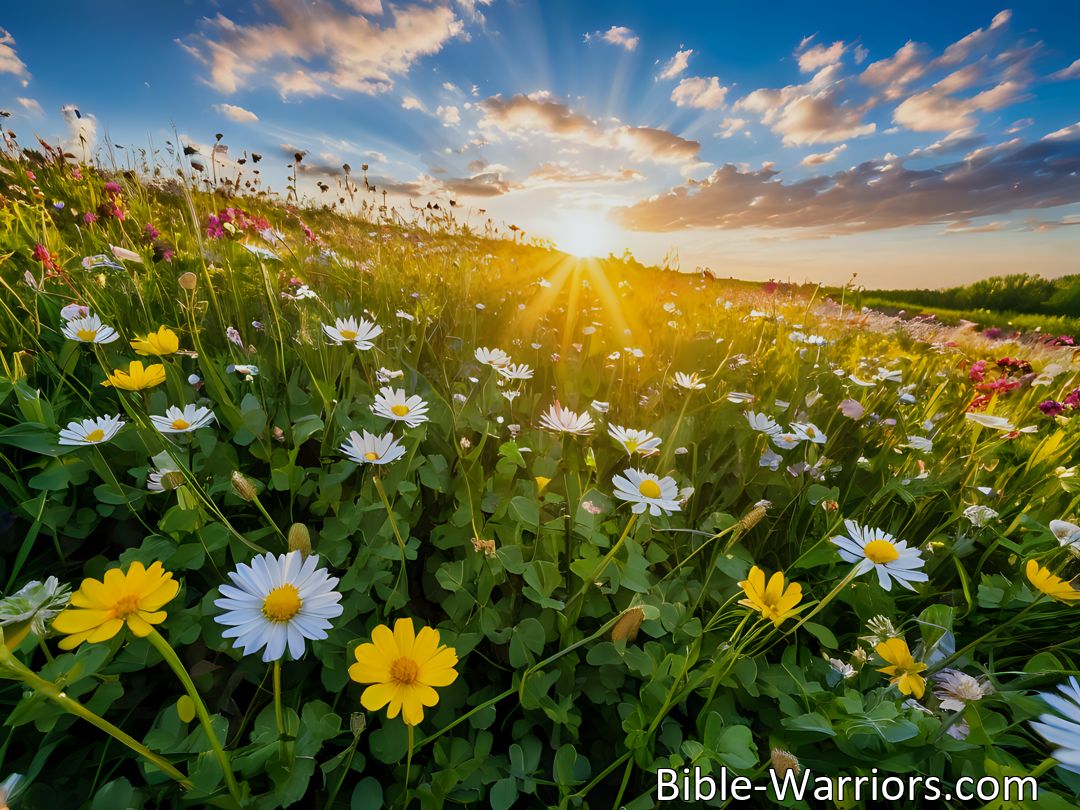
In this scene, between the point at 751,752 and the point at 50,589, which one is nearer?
the point at 50,589

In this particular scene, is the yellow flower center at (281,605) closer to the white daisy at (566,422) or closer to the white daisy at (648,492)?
the white daisy at (648,492)

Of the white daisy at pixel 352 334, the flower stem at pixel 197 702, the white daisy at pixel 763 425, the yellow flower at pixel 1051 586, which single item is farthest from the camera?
the white daisy at pixel 763 425

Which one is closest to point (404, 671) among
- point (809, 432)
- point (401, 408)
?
point (401, 408)

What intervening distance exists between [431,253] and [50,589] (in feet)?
14.8

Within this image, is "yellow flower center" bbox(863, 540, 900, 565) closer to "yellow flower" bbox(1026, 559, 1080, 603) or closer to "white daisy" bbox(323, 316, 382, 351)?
"yellow flower" bbox(1026, 559, 1080, 603)

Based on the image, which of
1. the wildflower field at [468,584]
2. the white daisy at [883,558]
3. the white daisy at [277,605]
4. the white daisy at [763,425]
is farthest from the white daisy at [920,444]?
the white daisy at [277,605]

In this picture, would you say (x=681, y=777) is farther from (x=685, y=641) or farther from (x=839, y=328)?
(x=839, y=328)

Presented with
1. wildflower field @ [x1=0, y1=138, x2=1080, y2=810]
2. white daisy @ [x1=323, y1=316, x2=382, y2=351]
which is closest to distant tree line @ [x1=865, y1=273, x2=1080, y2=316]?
wildflower field @ [x1=0, y1=138, x2=1080, y2=810]

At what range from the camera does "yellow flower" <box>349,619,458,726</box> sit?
0.66 m

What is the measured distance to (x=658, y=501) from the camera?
984mm

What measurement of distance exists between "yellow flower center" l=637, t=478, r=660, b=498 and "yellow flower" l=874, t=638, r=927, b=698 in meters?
0.51

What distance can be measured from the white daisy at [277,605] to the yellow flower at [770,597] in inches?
26.3

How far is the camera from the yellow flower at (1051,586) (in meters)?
0.96

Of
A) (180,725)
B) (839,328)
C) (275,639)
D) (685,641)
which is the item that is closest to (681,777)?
(685,641)
